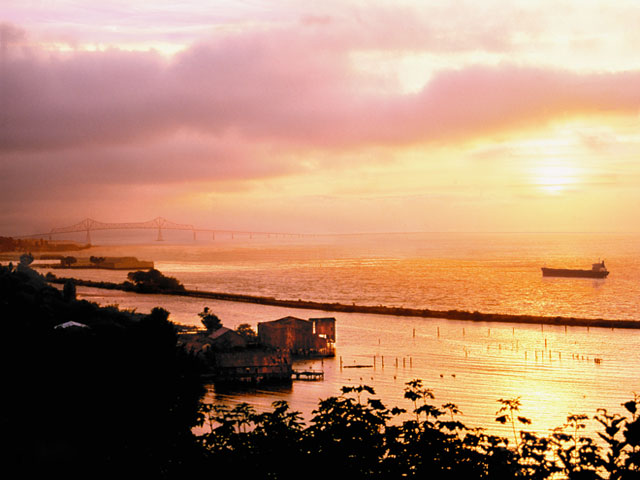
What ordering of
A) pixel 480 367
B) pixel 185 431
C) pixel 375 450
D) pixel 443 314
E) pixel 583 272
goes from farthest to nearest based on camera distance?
1. pixel 583 272
2. pixel 443 314
3. pixel 480 367
4. pixel 185 431
5. pixel 375 450

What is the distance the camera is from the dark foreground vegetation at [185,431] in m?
5.32

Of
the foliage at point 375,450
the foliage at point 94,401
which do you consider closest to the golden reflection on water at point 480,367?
the foliage at point 94,401

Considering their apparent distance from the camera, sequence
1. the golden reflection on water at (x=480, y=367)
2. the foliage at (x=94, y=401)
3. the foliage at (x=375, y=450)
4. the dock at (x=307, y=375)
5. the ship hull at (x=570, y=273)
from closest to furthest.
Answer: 1. the foliage at (x=375, y=450)
2. the foliage at (x=94, y=401)
3. the golden reflection on water at (x=480, y=367)
4. the dock at (x=307, y=375)
5. the ship hull at (x=570, y=273)

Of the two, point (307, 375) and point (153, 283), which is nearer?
point (307, 375)

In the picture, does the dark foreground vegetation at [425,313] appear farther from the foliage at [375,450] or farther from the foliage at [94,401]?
the foliage at [375,450]

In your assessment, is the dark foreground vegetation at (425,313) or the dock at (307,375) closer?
the dock at (307,375)

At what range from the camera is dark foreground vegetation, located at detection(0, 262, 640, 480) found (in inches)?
209

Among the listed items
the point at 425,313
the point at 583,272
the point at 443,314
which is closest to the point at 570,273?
the point at 583,272

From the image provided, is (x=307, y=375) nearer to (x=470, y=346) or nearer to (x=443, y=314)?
(x=470, y=346)

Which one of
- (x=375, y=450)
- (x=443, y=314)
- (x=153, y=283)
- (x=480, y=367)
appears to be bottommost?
(x=480, y=367)

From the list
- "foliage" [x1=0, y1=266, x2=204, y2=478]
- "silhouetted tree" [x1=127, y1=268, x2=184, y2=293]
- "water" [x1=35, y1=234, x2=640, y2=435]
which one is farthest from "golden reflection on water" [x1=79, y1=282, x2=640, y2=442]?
"silhouetted tree" [x1=127, y1=268, x2=184, y2=293]

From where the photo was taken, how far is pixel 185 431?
8812 mm

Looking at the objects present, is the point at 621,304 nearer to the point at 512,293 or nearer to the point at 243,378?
the point at 512,293

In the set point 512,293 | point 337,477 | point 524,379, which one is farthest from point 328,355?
point 512,293
